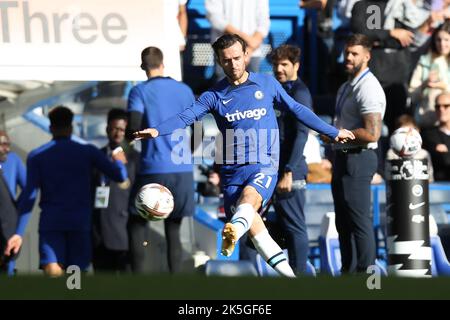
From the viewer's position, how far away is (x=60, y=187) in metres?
9.19

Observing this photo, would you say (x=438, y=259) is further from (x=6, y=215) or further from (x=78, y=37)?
(x=6, y=215)

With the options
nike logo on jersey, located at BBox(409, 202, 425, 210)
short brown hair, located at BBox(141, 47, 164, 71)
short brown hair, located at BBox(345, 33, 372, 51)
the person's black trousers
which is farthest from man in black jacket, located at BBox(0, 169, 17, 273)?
nike logo on jersey, located at BBox(409, 202, 425, 210)

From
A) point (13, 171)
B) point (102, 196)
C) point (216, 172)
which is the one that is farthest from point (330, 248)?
point (13, 171)

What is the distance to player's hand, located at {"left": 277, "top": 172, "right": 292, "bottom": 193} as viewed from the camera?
28.7 ft

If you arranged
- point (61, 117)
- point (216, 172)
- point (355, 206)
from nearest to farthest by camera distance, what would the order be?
1. point (355, 206)
2. point (61, 117)
3. point (216, 172)

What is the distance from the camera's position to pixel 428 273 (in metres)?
8.45

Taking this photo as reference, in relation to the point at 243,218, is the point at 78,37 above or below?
above

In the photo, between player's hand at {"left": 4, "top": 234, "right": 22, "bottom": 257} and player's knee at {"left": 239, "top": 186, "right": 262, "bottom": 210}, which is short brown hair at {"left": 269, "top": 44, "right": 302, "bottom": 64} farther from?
player's hand at {"left": 4, "top": 234, "right": 22, "bottom": 257}

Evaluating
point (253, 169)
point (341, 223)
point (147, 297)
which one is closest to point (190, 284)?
point (147, 297)

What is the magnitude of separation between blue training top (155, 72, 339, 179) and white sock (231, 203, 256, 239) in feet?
1.65

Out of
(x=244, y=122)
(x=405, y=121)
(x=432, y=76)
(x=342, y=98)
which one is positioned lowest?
(x=405, y=121)

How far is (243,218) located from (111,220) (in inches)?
109
